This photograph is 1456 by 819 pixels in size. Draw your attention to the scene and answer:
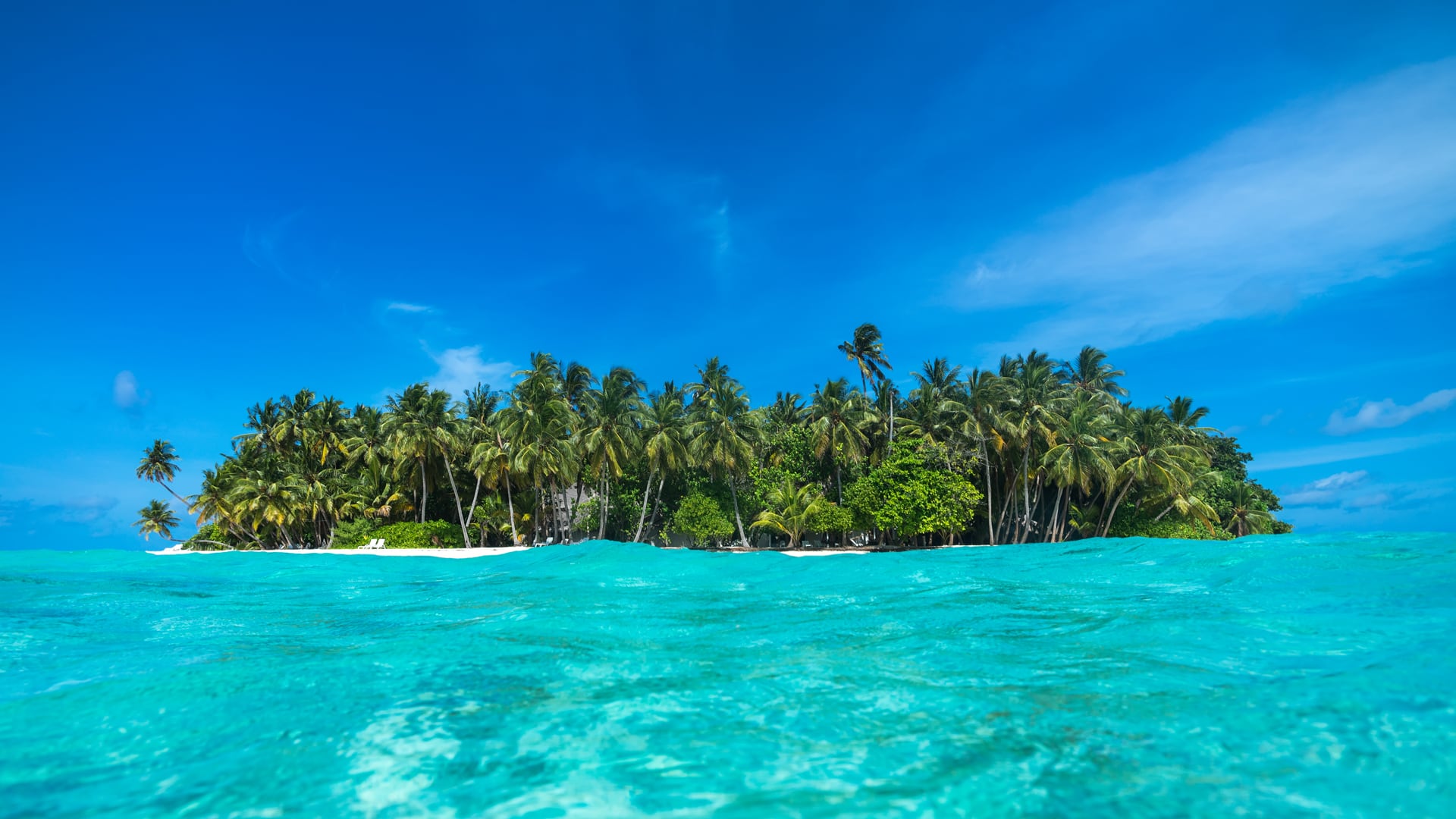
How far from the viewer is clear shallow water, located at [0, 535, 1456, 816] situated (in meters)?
3.82

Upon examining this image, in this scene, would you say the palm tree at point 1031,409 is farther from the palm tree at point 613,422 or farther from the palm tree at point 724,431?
the palm tree at point 613,422

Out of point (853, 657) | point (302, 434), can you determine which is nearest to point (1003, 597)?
point (853, 657)

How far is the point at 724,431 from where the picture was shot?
36344 mm

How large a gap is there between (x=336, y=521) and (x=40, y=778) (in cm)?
4245

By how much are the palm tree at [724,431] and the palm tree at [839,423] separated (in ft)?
11.2

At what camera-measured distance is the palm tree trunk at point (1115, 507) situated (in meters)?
35.1

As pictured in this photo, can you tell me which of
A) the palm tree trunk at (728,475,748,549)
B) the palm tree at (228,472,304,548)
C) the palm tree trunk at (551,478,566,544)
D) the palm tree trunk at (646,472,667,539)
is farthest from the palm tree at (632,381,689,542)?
the palm tree at (228,472,304,548)

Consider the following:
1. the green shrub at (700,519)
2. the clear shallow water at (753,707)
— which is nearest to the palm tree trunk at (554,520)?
the green shrub at (700,519)

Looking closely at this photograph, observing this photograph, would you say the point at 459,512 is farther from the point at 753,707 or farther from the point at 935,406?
the point at 753,707

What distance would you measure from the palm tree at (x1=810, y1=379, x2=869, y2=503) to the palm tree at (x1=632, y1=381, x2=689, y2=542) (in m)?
7.07

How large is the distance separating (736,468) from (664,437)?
414 centimetres

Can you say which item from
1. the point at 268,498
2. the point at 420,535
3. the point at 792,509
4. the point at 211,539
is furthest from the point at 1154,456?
the point at 211,539

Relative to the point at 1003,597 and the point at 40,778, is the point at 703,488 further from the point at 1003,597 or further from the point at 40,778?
the point at 40,778

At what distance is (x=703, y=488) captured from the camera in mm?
40031
